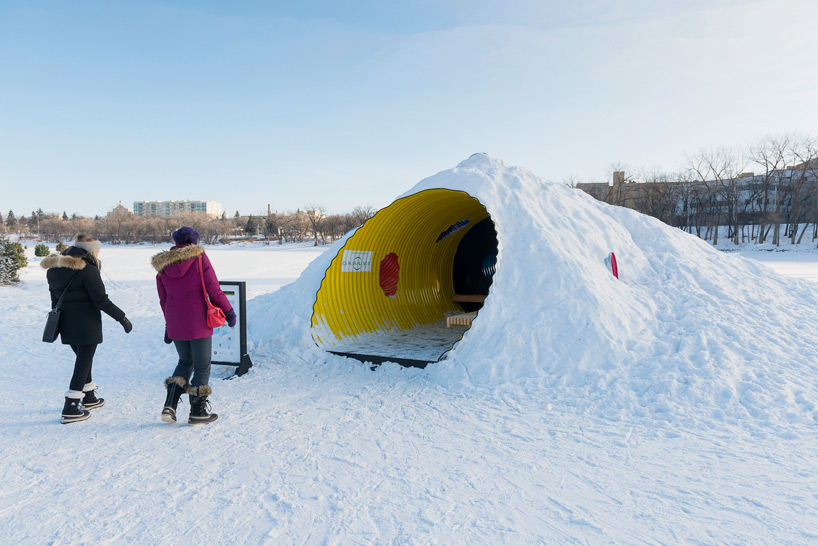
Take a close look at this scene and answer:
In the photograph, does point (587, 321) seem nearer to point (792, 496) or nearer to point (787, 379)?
point (787, 379)

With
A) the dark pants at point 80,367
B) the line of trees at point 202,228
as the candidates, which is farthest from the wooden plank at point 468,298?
the line of trees at point 202,228

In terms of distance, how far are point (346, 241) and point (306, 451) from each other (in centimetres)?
422

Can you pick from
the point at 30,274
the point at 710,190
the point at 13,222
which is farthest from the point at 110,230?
the point at 710,190

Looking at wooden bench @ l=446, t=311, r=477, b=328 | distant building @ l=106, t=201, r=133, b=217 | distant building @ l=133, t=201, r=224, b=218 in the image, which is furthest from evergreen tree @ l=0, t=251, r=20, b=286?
distant building @ l=133, t=201, r=224, b=218

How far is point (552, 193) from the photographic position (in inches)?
328

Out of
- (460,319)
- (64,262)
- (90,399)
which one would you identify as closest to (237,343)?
(90,399)

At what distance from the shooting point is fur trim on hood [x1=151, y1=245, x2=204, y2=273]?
4.18 metres

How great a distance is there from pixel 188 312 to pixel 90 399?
1524 millimetres

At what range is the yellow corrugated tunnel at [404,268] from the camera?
24.8ft

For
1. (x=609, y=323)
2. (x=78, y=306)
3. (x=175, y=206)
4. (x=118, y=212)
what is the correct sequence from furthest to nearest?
1. (x=175, y=206)
2. (x=118, y=212)
3. (x=609, y=323)
4. (x=78, y=306)

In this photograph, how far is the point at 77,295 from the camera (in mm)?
4391

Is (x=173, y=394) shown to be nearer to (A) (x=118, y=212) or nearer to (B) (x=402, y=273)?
(B) (x=402, y=273)

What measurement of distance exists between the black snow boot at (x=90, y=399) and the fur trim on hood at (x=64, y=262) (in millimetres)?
1152

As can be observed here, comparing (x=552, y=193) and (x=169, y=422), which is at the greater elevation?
Answer: (x=552, y=193)
